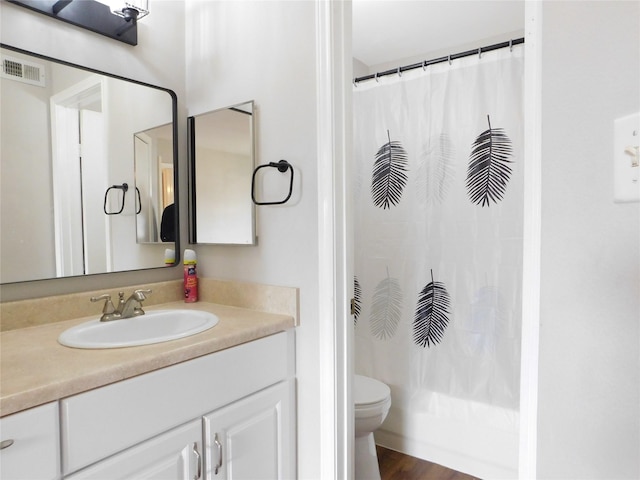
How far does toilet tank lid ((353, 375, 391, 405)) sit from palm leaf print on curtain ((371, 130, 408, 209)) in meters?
0.94

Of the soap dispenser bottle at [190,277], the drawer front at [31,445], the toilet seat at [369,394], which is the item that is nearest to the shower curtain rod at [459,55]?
the soap dispenser bottle at [190,277]

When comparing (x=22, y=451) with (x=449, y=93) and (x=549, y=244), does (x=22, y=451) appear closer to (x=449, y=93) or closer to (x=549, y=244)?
(x=549, y=244)

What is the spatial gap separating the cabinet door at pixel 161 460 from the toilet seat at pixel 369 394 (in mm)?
704

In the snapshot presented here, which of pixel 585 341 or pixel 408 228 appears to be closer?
pixel 585 341

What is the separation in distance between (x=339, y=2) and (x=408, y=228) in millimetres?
1169

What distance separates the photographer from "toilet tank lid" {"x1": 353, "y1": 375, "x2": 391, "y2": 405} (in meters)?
1.71

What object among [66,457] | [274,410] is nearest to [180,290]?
[274,410]

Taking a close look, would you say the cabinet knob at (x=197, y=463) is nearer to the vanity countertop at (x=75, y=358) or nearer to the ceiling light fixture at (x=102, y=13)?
the vanity countertop at (x=75, y=358)

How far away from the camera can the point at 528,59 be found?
0.66 metres

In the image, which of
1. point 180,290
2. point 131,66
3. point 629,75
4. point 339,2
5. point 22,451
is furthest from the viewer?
point 180,290

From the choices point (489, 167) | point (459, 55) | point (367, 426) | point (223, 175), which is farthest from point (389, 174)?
point (367, 426)

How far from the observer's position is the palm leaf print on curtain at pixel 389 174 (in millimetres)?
2113

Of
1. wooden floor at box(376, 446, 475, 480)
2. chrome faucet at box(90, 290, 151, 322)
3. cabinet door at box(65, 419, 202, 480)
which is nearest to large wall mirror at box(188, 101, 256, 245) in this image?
chrome faucet at box(90, 290, 151, 322)

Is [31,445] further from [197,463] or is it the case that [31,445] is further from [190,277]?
[190,277]
